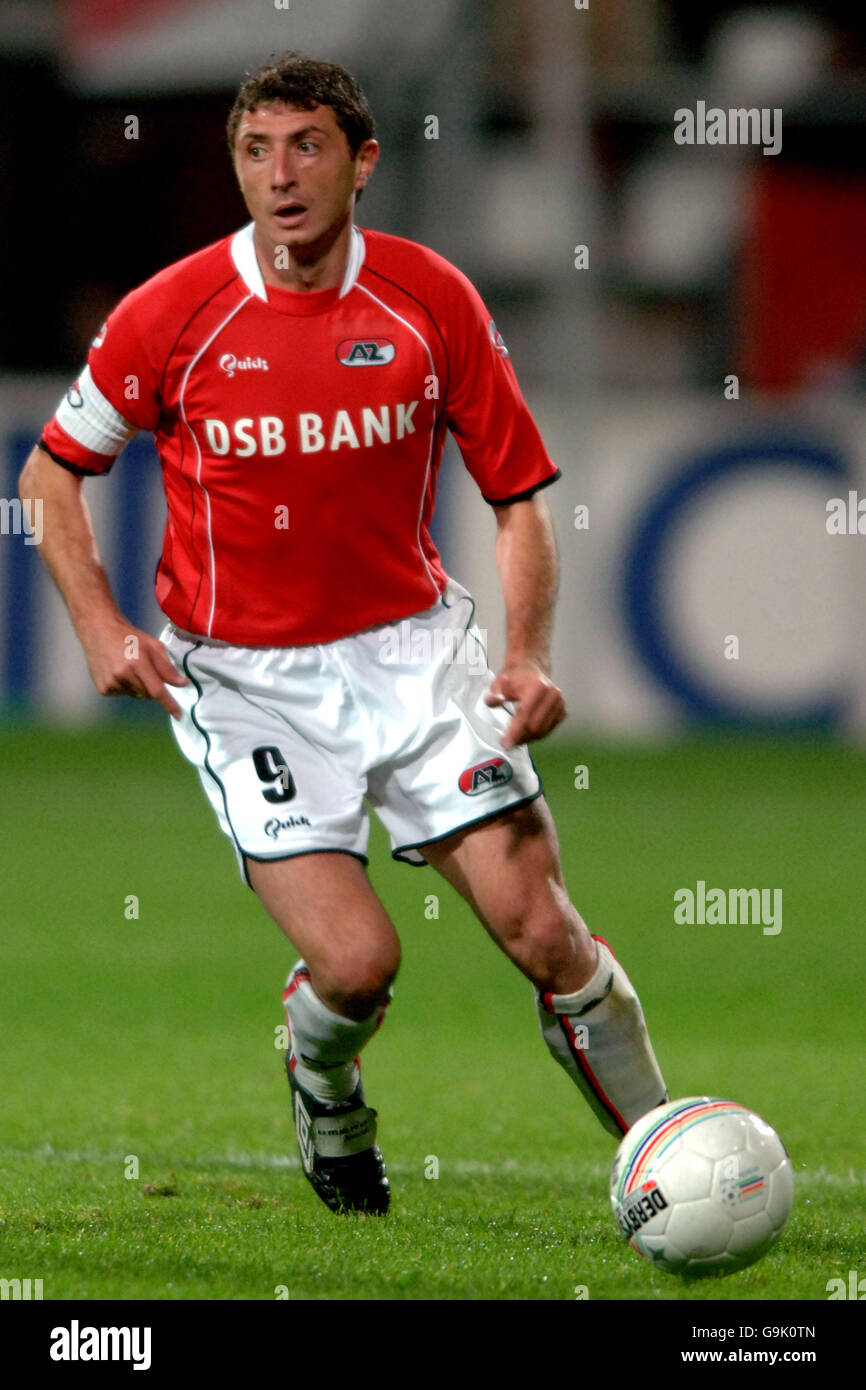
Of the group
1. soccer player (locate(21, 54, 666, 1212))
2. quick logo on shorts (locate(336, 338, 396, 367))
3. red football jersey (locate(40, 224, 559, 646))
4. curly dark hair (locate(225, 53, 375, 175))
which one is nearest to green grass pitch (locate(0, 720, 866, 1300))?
soccer player (locate(21, 54, 666, 1212))

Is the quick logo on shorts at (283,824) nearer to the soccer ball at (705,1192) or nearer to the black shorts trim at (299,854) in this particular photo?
the black shorts trim at (299,854)

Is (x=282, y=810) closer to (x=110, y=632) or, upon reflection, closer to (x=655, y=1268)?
(x=110, y=632)

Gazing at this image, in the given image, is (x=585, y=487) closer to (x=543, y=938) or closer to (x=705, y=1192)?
(x=543, y=938)

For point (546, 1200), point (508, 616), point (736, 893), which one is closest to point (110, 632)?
point (508, 616)

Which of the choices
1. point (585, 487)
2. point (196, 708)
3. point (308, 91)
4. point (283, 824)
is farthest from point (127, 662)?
point (585, 487)

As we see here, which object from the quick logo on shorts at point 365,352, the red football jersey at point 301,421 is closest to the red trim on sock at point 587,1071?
the red football jersey at point 301,421

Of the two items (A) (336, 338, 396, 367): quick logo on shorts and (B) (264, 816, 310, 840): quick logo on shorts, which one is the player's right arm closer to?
(B) (264, 816, 310, 840): quick logo on shorts

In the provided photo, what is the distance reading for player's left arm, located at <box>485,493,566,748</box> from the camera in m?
4.38

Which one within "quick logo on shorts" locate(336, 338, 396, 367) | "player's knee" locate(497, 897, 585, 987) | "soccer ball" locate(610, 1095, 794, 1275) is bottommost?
"soccer ball" locate(610, 1095, 794, 1275)

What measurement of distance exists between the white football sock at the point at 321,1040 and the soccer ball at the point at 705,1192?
0.72 m

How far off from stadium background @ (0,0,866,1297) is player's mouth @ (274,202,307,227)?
7.01 ft

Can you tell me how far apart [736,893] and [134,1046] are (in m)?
3.44

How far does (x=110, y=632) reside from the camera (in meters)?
4.50

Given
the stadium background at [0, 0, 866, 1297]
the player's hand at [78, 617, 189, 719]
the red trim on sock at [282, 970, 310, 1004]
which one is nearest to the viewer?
the player's hand at [78, 617, 189, 719]
